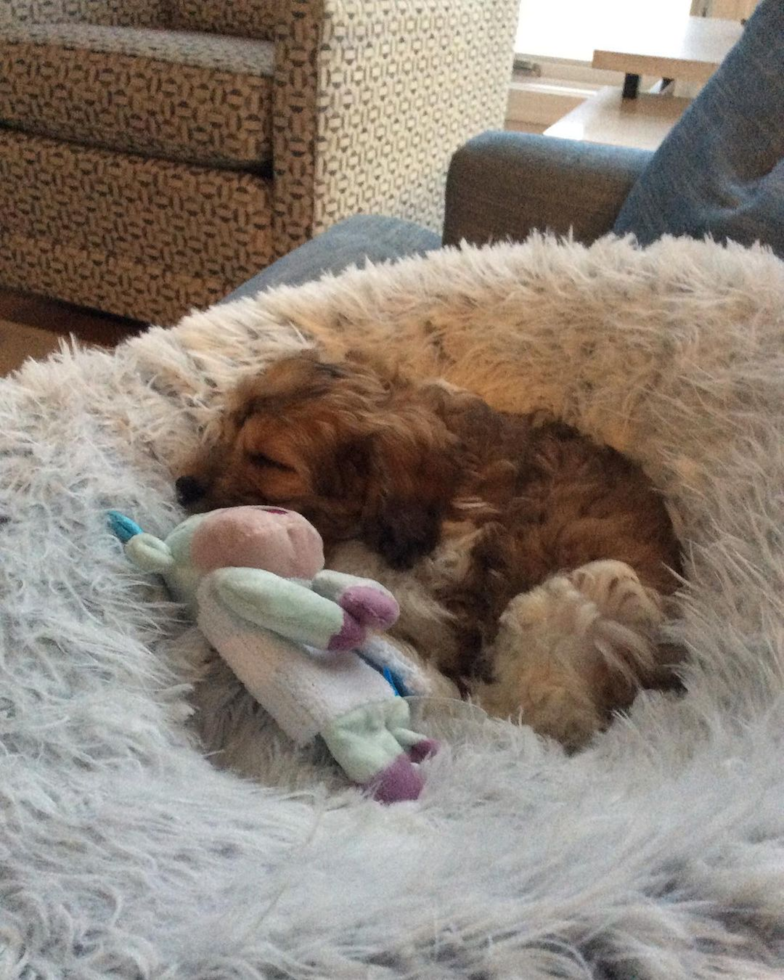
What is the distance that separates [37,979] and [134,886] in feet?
0.33

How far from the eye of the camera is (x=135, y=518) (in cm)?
127

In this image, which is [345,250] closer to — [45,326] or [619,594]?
[619,594]

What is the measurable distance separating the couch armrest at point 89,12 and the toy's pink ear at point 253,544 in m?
2.54

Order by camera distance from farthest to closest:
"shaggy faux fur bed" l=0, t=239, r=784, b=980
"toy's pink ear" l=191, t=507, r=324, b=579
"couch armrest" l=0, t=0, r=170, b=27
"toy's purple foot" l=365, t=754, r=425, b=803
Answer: "couch armrest" l=0, t=0, r=170, b=27
"toy's pink ear" l=191, t=507, r=324, b=579
"toy's purple foot" l=365, t=754, r=425, b=803
"shaggy faux fur bed" l=0, t=239, r=784, b=980

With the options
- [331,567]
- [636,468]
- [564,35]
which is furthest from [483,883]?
[564,35]

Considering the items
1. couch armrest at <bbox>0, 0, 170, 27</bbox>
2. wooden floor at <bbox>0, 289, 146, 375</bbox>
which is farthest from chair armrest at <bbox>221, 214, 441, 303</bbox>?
couch armrest at <bbox>0, 0, 170, 27</bbox>

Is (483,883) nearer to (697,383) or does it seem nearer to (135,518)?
(135,518)

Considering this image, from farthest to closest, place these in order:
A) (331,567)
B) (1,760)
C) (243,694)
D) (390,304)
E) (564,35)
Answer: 1. (564,35)
2. (390,304)
3. (331,567)
4. (243,694)
5. (1,760)

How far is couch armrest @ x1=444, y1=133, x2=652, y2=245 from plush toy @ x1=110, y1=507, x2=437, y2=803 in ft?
3.56

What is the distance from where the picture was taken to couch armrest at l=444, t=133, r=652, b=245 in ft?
6.33

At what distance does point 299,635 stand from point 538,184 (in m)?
1.26

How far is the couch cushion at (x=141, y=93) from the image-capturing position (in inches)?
102

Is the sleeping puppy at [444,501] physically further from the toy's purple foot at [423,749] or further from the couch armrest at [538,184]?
the couch armrest at [538,184]

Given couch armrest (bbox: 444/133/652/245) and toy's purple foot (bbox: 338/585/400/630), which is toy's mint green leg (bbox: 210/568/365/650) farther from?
couch armrest (bbox: 444/133/652/245)
